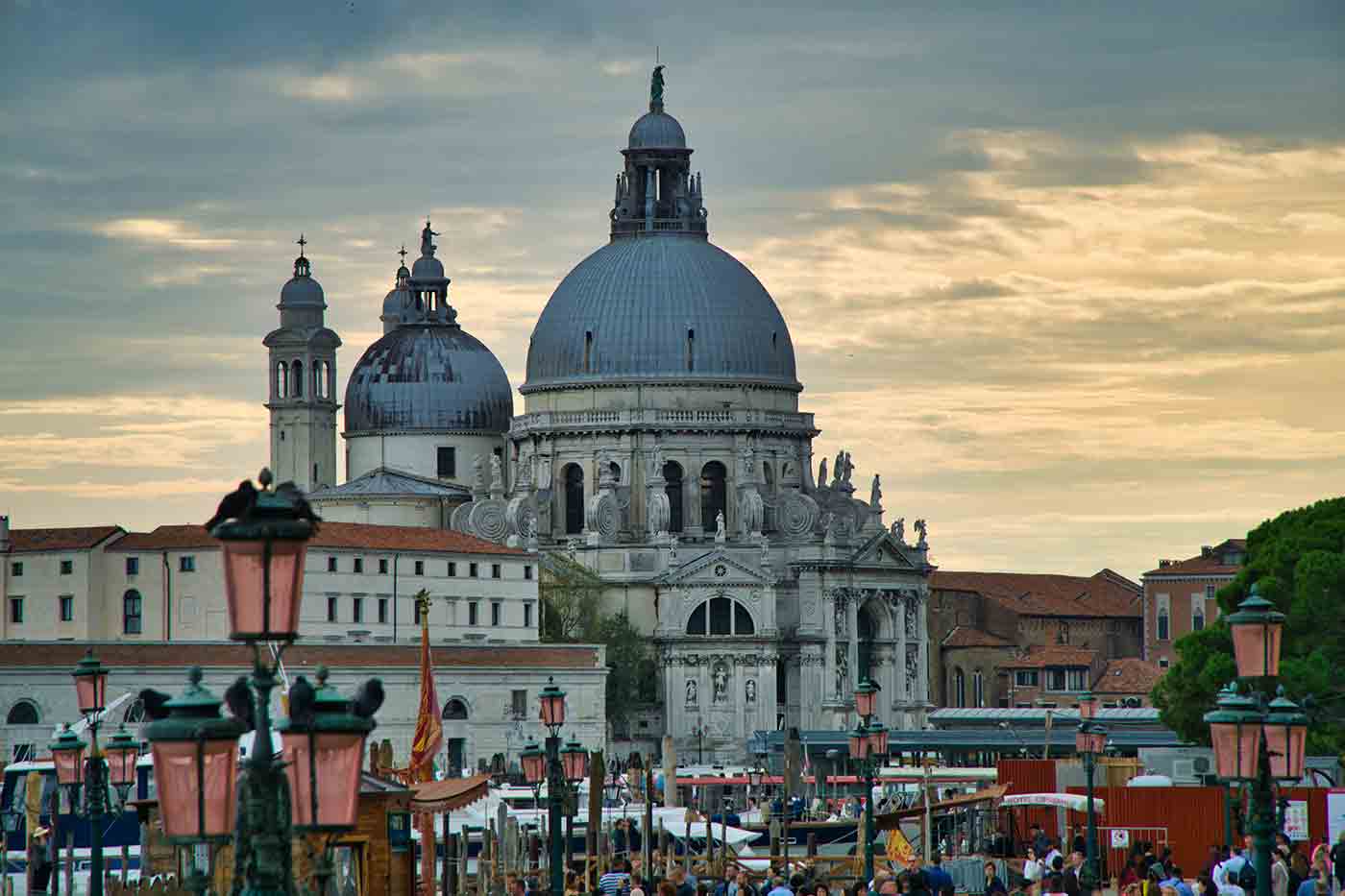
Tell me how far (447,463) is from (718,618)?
57.0ft

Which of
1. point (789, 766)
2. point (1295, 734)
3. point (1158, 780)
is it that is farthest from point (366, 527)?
point (1295, 734)

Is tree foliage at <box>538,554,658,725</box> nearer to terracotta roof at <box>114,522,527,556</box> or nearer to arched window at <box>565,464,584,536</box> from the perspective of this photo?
terracotta roof at <box>114,522,527,556</box>

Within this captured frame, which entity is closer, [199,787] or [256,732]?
[256,732]

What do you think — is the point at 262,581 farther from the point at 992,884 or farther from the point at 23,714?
the point at 23,714

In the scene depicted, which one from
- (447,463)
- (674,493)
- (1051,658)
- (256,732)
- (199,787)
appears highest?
(447,463)

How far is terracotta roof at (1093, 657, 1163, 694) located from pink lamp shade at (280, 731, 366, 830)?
113 meters

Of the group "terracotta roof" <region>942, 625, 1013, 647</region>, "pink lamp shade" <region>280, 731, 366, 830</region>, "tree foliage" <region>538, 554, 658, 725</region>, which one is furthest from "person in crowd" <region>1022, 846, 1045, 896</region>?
"terracotta roof" <region>942, 625, 1013, 647</region>

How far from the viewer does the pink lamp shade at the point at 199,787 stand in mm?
15867

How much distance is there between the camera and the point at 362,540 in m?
96.2

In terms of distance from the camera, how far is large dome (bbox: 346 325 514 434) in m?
121

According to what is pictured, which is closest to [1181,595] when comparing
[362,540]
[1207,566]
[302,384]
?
[1207,566]

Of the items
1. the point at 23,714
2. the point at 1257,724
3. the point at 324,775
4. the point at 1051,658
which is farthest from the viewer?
the point at 1051,658

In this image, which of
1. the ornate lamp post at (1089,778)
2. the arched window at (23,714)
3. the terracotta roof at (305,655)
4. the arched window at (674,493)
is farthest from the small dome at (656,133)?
the ornate lamp post at (1089,778)

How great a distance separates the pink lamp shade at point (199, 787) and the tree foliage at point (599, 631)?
8759 centimetres
